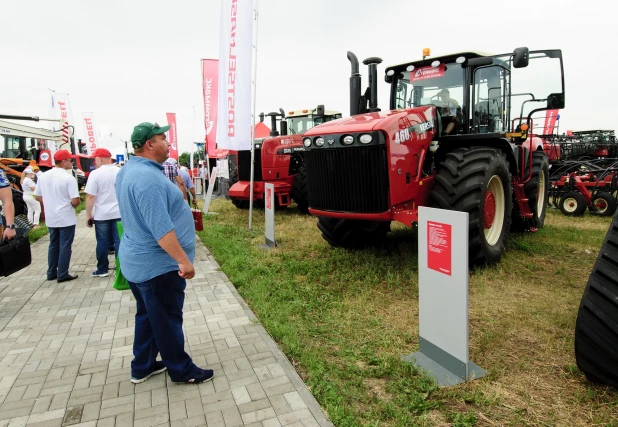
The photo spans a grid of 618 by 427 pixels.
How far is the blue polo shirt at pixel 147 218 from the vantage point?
246cm

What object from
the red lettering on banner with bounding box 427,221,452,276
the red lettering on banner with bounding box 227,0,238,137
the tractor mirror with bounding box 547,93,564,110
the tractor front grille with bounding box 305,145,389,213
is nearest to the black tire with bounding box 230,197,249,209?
the red lettering on banner with bounding box 227,0,238,137

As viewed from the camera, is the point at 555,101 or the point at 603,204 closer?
the point at 555,101

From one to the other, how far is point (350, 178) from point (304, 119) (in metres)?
7.02

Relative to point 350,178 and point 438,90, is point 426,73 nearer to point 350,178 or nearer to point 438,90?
point 438,90

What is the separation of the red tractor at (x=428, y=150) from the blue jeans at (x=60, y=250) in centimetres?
323

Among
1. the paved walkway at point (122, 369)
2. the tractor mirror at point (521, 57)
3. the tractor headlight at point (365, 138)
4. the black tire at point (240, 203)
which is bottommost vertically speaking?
the paved walkway at point (122, 369)

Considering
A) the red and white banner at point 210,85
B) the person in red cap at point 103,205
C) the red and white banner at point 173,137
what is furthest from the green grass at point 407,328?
the red and white banner at point 173,137

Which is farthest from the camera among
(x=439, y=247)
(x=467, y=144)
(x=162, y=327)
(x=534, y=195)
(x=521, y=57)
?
(x=534, y=195)

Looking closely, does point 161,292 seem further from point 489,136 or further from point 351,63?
point 489,136

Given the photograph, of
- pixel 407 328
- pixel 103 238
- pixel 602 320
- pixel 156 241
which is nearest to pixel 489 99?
pixel 407 328

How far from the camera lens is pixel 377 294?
4539mm

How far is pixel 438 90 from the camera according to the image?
5.73 m

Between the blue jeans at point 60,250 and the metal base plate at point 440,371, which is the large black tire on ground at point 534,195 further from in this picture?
the blue jeans at point 60,250

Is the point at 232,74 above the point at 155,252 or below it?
above
